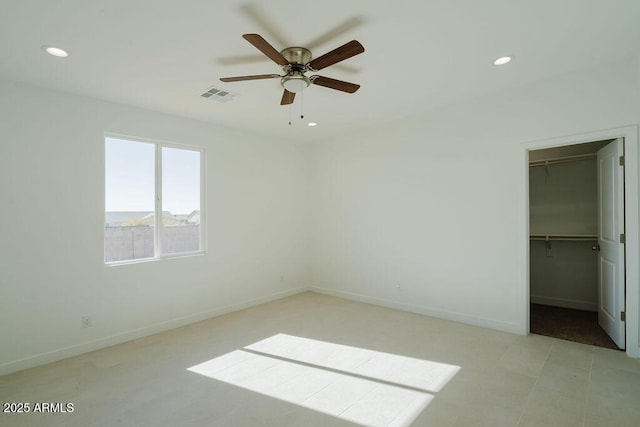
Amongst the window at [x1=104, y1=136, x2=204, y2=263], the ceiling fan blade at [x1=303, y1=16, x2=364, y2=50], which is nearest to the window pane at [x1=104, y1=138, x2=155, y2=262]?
the window at [x1=104, y1=136, x2=204, y2=263]

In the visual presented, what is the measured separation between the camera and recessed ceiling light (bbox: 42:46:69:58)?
2.56m

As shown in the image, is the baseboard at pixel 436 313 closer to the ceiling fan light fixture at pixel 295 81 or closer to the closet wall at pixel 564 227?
the closet wall at pixel 564 227

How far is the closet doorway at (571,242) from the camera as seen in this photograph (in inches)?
145

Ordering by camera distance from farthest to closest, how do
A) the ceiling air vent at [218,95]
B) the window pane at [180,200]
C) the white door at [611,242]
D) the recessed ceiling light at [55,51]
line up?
1. the window pane at [180,200]
2. the ceiling air vent at [218,95]
3. the white door at [611,242]
4. the recessed ceiling light at [55,51]

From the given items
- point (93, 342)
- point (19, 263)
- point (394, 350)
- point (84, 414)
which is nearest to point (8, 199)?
point (19, 263)

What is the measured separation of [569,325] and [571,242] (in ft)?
4.47

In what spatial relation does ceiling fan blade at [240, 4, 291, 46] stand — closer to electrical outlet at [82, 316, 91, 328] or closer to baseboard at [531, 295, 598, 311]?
electrical outlet at [82, 316, 91, 328]

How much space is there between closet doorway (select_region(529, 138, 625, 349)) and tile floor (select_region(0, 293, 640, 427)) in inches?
31.0

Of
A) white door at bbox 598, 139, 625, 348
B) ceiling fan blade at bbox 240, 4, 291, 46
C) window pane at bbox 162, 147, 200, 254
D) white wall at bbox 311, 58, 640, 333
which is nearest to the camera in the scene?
ceiling fan blade at bbox 240, 4, 291, 46

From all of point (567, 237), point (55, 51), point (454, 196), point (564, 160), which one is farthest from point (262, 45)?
point (567, 237)

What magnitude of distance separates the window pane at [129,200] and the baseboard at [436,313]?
3.07 m

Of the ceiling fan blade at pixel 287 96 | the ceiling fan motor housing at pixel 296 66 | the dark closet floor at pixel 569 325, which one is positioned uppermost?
the ceiling fan motor housing at pixel 296 66

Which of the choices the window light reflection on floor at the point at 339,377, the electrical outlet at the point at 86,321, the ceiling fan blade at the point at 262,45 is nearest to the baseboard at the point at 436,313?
the window light reflection on floor at the point at 339,377

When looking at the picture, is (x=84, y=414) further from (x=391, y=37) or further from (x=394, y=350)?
(x=391, y=37)
